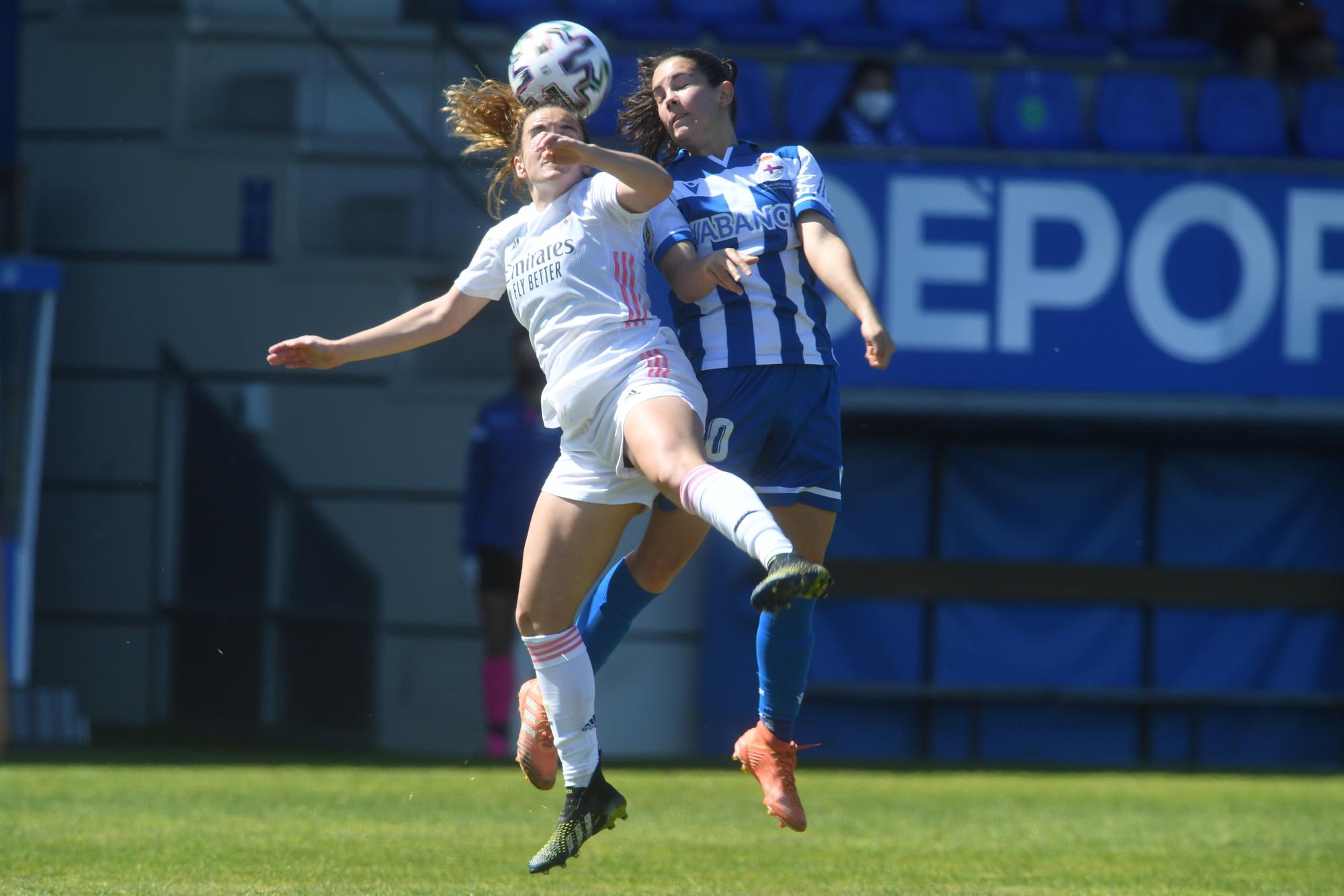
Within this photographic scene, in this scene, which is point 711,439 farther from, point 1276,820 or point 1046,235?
point 1046,235

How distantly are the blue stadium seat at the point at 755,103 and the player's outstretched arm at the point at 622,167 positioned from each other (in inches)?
239

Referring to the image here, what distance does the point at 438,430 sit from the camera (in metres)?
10.2

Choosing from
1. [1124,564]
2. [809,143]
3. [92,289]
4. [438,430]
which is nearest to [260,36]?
[92,289]

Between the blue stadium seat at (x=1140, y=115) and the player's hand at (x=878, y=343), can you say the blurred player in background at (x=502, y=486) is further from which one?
the player's hand at (x=878, y=343)

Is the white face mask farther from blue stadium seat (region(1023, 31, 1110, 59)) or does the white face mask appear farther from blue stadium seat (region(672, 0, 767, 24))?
blue stadium seat (region(672, 0, 767, 24))

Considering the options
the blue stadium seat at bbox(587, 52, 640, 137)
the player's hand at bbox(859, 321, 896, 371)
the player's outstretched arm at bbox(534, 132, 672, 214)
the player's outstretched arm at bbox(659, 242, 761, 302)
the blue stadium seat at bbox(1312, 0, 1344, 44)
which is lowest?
the player's hand at bbox(859, 321, 896, 371)

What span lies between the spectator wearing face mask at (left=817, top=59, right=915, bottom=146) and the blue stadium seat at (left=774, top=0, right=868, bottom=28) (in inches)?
44.9

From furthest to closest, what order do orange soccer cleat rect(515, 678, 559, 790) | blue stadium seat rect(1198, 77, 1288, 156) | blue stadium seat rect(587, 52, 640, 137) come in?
blue stadium seat rect(1198, 77, 1288, 156) < blue stadium seat rect(587, 52, 640, 137) < orange soccer cleat rect(515, 678, 559, 790)

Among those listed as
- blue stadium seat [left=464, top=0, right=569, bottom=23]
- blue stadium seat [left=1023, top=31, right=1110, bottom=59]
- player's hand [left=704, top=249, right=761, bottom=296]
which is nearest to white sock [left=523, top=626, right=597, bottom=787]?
player's hand [left=704, top=249, right=761, bottom=296]

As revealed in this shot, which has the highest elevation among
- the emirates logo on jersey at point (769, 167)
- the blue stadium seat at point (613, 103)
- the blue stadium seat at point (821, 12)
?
the blue stadium seat at point (821, 12)

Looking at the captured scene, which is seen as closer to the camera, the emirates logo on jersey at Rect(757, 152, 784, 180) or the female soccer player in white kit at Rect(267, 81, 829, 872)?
the female soccer player in white kit at Rect(267, 81, 829, 872)

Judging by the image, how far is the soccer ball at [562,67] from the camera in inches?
167

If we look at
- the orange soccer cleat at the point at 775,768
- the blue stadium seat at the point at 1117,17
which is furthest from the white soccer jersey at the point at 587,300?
the blue stadium seat at the point at 1117,17

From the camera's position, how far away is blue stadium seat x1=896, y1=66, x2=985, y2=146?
10484 mm
